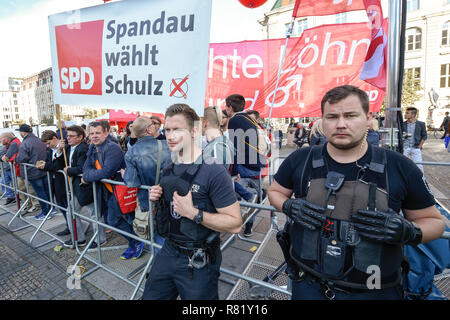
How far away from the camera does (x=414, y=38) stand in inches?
1169

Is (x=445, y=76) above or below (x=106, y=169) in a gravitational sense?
above

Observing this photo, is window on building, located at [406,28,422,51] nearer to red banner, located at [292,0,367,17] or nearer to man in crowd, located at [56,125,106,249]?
red banner, located at [292,0,367,17]

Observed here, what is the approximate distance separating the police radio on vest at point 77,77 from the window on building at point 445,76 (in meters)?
37.9

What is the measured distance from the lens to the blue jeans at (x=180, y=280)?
176 cm

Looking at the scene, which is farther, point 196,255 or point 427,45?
point 427,45

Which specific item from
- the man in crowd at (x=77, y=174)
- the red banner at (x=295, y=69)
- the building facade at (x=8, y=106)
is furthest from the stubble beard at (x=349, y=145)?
the building facade at (x=8, y=106)

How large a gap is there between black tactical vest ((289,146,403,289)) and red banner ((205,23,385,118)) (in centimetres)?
332

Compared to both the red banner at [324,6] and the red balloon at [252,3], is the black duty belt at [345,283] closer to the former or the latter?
the red banner at [324,6]

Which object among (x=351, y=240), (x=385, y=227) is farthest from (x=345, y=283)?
(x=385, y=227)

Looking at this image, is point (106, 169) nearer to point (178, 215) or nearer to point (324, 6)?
point (178, 215)

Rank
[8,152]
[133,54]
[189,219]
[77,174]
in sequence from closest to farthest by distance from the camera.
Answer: [189,219]
[133,54]
[77,174]
[8,152]

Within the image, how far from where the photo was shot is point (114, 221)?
3721 mm

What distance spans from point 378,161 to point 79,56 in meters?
3.59
